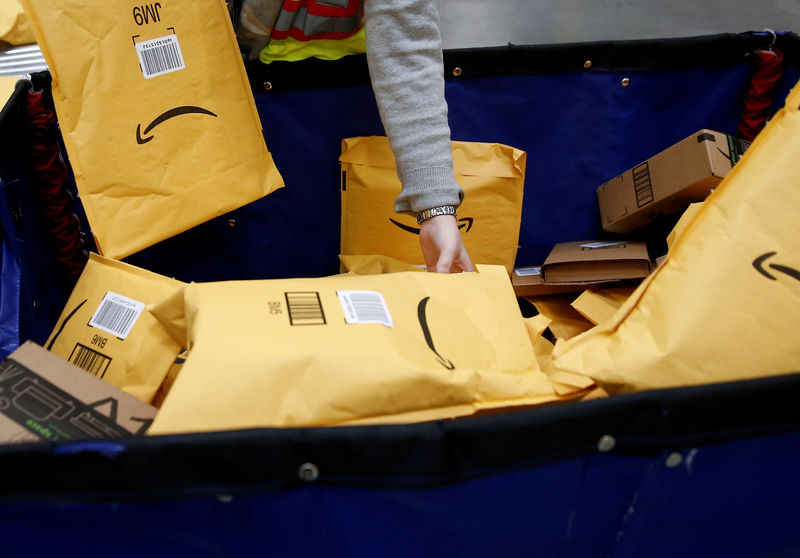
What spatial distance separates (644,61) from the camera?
131cm

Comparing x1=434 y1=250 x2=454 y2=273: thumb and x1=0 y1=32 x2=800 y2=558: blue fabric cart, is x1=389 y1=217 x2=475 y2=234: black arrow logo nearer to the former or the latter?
x1=434 y1=250 x2=454 y2=273: thumb

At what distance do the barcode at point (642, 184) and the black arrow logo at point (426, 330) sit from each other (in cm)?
69

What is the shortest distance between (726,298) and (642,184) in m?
0.66

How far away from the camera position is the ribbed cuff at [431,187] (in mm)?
992

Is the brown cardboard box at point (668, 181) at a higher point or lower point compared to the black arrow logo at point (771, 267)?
lower

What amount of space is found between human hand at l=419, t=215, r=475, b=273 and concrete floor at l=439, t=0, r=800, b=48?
1.85m

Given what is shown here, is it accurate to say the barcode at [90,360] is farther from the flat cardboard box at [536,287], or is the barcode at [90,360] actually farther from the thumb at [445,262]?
the flat cardboard box at [536,287]

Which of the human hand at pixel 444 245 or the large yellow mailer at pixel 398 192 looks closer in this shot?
the human hand at pixel 444 245

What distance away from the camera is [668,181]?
1.22 metres

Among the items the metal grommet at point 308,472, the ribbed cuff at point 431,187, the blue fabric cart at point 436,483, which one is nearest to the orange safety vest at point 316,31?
the ribbed cuff at point 431,187

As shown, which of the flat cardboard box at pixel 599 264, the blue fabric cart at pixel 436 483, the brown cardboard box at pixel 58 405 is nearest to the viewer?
the blue fabric cart at pixel 436 483

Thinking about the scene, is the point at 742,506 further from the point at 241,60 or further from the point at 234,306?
the point at 241,60

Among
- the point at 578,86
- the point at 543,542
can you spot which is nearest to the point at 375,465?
the point at 543,542

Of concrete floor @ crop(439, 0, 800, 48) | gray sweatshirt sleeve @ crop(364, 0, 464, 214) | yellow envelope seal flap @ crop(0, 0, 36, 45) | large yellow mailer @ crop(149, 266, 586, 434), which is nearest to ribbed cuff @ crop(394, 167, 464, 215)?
gray sweatshirt sleeve @ crop(364, 0, 464, 214)
